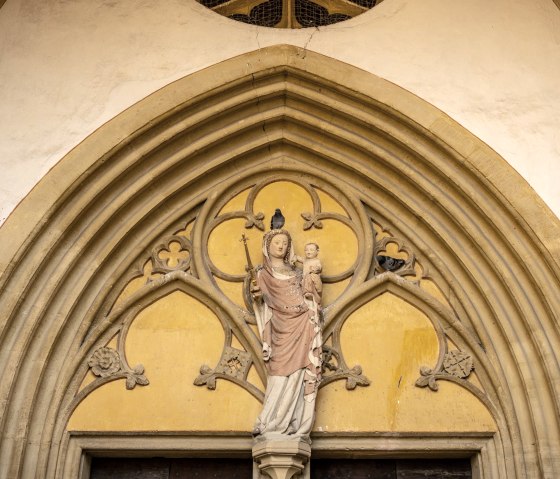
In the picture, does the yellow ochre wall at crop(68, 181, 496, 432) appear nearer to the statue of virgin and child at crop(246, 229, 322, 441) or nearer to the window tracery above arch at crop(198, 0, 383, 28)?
the statue of virgin and child at crop(246, 229, 322, 441)

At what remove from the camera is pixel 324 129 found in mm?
7020

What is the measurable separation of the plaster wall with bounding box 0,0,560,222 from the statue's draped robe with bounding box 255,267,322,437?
149cm

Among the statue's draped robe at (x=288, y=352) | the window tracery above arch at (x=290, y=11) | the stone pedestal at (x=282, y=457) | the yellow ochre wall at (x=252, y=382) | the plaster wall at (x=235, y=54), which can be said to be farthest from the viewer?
the window tracery above arch at (x=290, y=11)

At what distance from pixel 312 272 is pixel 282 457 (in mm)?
1188

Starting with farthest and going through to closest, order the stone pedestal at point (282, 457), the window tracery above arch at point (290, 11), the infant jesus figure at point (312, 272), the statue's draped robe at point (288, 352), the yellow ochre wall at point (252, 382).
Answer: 1. the window tracery above arch at point (290, 11)
2. the infant jesus figure at point (312, 272)
3. the yellow ochre wall at point (252, 382)
4. the statue's draped robe at point (288, 352)
5. the stone pedestal at point (282, 457)

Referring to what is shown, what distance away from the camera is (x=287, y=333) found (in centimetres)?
636

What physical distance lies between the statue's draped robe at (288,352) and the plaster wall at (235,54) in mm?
1492

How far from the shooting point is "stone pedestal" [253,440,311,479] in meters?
5.98

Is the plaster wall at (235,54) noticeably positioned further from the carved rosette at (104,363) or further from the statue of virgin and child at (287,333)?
the statue of virgin and child at (287,333)

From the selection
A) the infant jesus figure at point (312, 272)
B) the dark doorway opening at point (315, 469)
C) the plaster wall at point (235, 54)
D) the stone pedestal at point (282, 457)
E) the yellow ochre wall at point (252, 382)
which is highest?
the plaster wall at point (235, 54)

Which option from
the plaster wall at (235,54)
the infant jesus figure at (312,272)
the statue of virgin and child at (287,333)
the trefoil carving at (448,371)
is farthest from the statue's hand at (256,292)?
the plaster wall at (235,54)

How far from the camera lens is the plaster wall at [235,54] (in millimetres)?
6641

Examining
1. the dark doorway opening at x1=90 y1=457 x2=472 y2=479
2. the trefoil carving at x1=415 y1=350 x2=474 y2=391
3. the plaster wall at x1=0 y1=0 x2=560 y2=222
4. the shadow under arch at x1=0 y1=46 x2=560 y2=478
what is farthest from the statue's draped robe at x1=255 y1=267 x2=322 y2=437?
the plaster wall at x1=0 y1=0 x2=560 y2=222

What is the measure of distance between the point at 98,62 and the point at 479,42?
250cm
